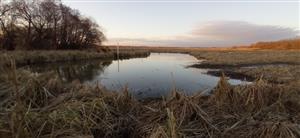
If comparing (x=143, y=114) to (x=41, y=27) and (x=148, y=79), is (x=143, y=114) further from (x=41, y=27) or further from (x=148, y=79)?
(x=41, y=27)

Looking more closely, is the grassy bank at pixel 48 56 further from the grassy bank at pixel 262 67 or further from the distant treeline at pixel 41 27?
the grassy bank at pixel 262 67

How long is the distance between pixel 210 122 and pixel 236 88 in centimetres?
127

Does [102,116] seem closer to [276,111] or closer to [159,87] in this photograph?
[276,111]

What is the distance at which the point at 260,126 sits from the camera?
4.05m

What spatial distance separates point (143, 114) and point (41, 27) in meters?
36.3

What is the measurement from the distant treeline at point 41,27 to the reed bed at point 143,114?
97.0 feet

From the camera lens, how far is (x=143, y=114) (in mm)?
5164

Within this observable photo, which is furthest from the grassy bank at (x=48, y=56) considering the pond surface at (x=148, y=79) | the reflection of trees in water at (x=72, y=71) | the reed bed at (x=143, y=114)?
the reed bed at (x=143, y=114)

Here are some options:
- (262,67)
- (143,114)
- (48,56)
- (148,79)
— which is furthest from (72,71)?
(143,114)

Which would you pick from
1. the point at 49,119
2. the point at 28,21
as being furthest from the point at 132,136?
the point at 28,21

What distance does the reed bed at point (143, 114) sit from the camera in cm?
376

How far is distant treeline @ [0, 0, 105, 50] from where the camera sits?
34.8m

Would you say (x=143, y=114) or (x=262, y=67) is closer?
(x=143, y=114)

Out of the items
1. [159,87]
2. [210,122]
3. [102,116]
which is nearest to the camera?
[210,122]
